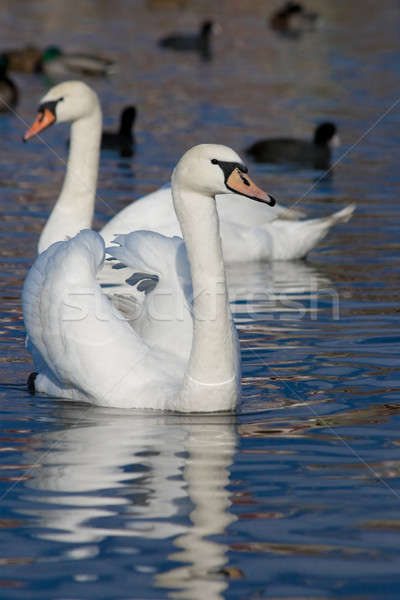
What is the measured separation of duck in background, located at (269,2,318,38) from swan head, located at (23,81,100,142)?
2748 centimetres

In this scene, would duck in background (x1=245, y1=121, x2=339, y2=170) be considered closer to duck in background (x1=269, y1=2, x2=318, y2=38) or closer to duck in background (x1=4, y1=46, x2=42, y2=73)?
duck in background (x1=4, y1=46, x2=42, y2=73)

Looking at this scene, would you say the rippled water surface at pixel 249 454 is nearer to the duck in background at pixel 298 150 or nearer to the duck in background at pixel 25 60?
the duck in background at pixel 298 150

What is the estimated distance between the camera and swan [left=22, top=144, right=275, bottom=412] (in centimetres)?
677

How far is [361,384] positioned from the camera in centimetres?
776

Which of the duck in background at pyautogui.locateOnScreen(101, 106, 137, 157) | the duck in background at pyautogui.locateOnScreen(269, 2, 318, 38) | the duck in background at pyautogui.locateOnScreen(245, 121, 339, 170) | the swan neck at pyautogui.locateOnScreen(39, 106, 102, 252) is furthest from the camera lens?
the duck in background at pyautogui.locateOnScreen(269, 2, 318, 38)

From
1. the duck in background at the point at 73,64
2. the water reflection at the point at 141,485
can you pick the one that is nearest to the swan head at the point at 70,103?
the water reflection at the point at 141,485

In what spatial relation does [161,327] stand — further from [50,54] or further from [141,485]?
[50,54]

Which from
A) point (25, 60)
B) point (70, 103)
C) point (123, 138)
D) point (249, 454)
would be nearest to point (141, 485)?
point (249, 454)

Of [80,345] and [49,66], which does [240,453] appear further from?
[49,66]

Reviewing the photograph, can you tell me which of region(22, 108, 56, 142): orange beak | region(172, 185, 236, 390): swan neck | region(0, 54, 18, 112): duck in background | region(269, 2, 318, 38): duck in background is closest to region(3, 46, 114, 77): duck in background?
region(0, 54, 18, 112): duck in background

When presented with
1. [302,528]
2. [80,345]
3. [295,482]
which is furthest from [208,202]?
[302,528]

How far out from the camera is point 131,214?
1134cm

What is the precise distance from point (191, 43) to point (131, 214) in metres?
23.3

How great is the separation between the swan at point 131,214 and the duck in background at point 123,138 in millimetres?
6358
